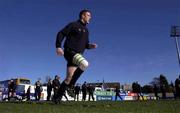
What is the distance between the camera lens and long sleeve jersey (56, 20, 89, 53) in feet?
28.4

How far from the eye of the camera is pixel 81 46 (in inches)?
348

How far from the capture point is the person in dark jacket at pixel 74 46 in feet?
27.7

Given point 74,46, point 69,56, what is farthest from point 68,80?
point 74,46

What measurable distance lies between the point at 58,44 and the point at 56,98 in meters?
2.09

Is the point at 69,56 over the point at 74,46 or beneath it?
beneath

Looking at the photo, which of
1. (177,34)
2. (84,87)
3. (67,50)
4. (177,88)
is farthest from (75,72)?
(177,34)

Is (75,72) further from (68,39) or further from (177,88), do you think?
(177,88)

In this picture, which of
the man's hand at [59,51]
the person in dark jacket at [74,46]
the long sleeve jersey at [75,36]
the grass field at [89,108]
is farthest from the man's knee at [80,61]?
the grass field at [89,108]

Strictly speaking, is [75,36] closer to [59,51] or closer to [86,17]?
[86,17]

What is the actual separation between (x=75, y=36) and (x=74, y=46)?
1.04 feet

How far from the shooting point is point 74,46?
28.4ft

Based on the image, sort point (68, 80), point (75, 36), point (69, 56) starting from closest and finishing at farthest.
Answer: point (69, 56)
point (68, 80)
point (75, 36)

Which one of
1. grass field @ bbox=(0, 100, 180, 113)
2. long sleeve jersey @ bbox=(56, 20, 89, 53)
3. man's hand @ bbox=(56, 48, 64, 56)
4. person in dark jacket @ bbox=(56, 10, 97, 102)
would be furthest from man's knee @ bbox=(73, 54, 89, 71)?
grass field @ bbox=(0, 100, 180, 113)

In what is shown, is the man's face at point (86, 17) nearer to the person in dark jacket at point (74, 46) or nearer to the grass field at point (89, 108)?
the person in dark jacket at point (74, 46)
